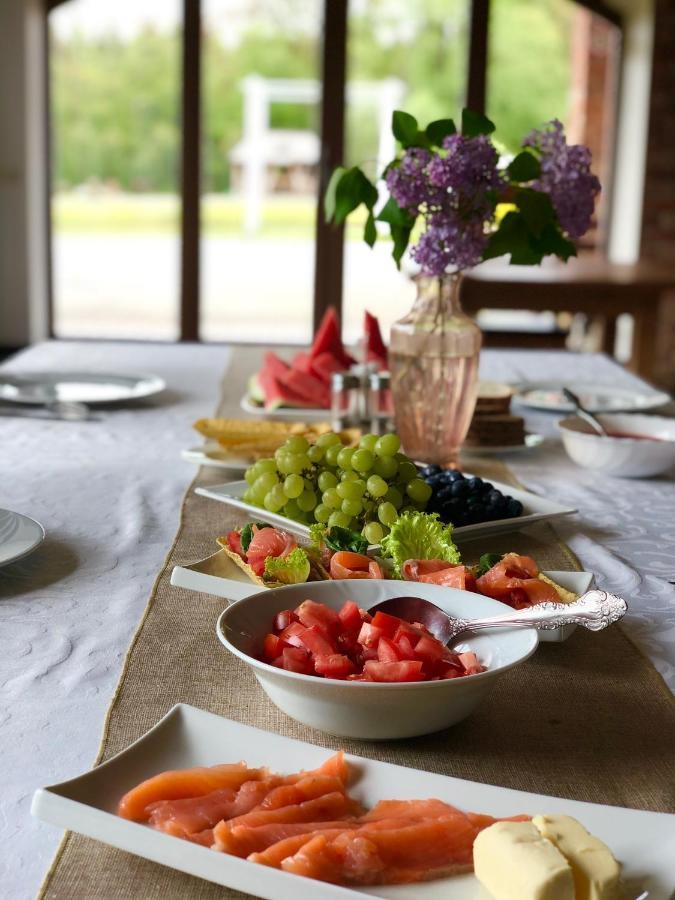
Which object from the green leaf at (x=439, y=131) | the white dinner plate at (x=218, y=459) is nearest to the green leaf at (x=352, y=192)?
the green leaf at (x=439, y=131)

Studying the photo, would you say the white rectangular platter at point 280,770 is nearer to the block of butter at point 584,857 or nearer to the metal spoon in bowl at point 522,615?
the block of butter at point 584,857

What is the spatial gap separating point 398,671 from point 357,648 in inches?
2.6

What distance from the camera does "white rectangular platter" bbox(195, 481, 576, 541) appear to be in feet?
3.94

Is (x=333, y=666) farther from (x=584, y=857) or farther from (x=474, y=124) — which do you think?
(x=474, y=124)

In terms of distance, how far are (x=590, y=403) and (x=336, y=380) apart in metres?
0.53

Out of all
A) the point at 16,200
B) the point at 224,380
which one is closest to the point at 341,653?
the point at 224,380

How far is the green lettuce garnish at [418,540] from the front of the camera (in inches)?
40.6

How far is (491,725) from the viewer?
78 cm

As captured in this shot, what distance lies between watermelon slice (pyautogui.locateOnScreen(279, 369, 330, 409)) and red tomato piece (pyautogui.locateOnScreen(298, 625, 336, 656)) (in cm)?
115

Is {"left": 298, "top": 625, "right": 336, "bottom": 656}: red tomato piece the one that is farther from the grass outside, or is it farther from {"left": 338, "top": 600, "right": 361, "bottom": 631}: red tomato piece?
the grass outside

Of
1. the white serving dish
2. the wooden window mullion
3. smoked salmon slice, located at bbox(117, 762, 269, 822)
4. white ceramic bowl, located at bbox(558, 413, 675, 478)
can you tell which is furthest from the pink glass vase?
the wooden window mullion

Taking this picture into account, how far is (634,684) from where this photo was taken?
0.85m

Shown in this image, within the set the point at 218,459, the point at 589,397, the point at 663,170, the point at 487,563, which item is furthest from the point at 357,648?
the point at 663,170

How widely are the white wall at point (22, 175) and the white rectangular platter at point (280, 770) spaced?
5.33 meters
